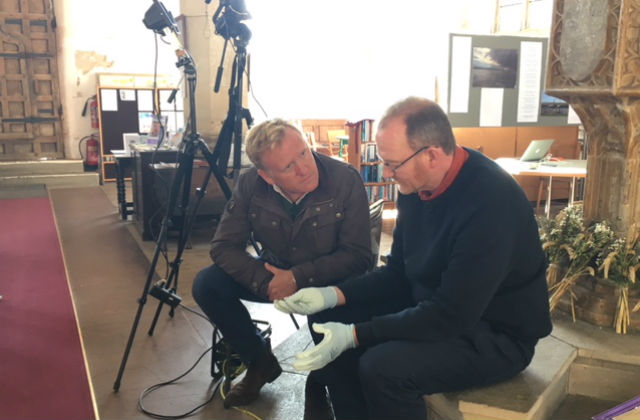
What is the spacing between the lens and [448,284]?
1.46 m

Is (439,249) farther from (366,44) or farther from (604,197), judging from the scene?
(366,44)

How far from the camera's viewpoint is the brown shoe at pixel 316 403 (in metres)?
1.92

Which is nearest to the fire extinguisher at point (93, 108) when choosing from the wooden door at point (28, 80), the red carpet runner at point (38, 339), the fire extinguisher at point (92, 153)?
the fire extinguisher at point (92, 153)

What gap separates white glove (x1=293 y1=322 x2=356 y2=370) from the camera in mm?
1591

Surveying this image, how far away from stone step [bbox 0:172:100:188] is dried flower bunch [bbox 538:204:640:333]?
22.1 ft

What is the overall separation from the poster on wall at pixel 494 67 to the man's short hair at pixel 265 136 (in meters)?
3.19

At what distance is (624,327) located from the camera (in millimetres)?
2027

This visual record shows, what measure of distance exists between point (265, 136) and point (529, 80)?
3834 mm

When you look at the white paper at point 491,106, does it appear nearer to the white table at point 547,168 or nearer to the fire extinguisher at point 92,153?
the white table at point 547,168

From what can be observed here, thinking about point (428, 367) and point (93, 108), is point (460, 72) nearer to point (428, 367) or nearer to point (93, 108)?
point (428, 367)

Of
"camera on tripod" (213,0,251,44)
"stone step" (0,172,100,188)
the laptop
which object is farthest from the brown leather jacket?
"stone step" (0,172,100,188)

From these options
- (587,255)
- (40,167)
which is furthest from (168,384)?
(40,167)

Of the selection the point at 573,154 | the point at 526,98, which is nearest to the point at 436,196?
the point at 526,98

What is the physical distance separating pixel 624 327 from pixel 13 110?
802 cm
